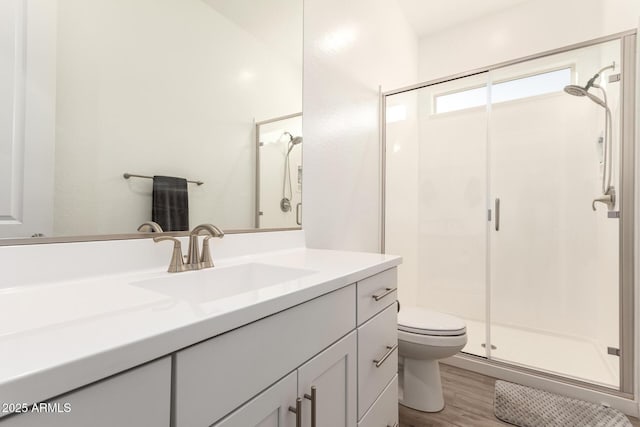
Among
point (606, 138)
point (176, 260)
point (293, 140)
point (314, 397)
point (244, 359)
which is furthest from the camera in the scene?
point (606, 138)

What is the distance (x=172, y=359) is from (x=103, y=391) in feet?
0.28

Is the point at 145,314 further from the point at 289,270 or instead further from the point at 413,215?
the point at 413,215

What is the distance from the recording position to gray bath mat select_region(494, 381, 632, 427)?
142 centimetres

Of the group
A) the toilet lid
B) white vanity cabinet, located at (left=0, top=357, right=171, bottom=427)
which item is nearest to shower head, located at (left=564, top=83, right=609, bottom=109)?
the toilet lid

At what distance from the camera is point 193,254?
93 cm

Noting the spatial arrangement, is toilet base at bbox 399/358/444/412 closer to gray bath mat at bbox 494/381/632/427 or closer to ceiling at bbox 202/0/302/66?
gray bath mat at bbox 494/381/632/427

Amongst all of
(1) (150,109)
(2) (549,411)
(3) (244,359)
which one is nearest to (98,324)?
(3) (244,359)

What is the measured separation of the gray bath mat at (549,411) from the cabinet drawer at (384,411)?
2.37 ft

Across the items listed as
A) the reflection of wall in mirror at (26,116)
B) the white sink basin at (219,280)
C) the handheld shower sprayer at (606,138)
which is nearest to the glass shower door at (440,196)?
the handheld shower sprayer at (606,138)

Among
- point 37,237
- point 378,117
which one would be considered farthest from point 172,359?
point 378,117

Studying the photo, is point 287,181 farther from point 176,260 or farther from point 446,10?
point 446,10

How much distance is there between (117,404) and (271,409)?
0.30 metres

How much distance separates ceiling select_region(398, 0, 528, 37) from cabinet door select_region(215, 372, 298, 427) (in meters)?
3.06

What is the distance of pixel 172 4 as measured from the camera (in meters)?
0.96
